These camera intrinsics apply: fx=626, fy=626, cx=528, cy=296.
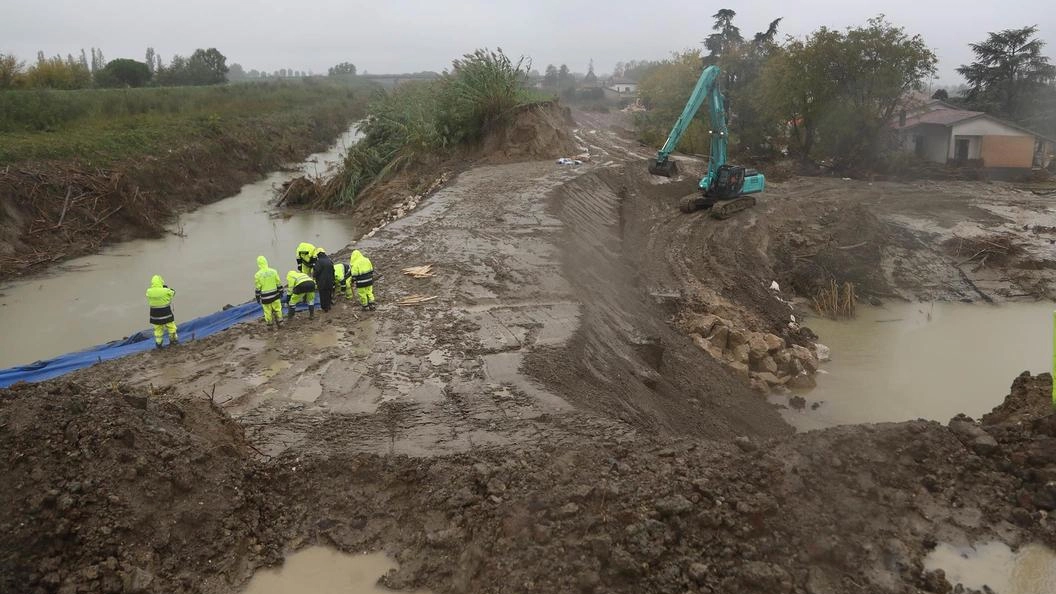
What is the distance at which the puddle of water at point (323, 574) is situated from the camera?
4.67 metres

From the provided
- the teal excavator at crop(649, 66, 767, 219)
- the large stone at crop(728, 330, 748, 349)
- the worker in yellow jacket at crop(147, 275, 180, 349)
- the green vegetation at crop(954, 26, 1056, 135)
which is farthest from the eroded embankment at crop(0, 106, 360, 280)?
the green vegetation at crop(954, 26, 1056, 135)

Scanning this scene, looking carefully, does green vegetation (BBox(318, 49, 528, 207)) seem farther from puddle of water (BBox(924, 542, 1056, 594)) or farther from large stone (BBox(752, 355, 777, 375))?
puddle of water (BBox(924, 542, 1056, 594))

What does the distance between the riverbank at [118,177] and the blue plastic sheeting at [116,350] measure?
25.2 feet

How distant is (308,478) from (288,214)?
58.9 ft

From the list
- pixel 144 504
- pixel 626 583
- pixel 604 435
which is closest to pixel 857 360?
pixel 604 435

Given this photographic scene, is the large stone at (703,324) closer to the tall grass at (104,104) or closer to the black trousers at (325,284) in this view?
the black trousers at (325,284)

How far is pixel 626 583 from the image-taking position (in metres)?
4.23

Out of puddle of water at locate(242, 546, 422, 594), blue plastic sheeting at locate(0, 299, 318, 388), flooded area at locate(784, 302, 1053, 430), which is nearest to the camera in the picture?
puddle of water at locate(242, 546, 422, 594)

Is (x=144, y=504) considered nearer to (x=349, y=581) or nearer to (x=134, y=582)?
(x=134, y=582)

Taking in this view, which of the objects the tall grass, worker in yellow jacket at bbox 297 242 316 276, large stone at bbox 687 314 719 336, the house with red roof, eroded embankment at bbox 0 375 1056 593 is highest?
the tall grass

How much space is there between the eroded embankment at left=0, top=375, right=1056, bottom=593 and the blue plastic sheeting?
10.9 feet

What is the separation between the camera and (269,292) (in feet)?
28.8

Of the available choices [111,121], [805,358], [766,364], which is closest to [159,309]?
[766,364]

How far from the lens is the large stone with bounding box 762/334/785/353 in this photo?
452 inches
